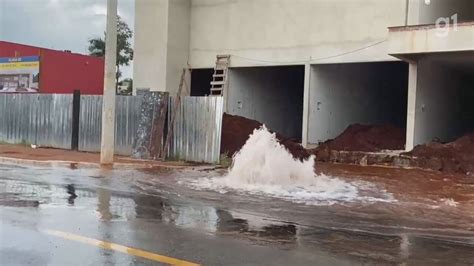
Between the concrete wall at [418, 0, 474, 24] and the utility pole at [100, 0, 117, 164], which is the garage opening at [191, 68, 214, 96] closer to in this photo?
the concrete wall at [418, 0, 474, 24]

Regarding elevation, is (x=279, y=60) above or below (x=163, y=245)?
above

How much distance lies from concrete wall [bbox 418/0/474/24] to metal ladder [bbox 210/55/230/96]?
9.81 meters

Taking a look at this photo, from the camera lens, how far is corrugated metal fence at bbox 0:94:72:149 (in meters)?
21.4

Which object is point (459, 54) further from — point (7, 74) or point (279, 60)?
point (7, 74)

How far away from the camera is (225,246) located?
6.69m

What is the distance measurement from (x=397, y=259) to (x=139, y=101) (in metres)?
13.8

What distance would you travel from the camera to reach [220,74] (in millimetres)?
28734

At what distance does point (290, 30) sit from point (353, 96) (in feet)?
17.5

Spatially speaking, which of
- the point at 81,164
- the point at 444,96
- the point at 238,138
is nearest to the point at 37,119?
the point at 81,164

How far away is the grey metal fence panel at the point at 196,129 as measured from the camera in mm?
17453

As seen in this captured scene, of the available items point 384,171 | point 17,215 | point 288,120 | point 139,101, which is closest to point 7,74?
point 288,120

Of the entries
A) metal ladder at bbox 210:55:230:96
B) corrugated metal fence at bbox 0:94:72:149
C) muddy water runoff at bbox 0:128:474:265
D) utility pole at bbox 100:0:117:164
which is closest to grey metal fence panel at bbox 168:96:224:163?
muddy water runoff at bbox 0:128:474:265

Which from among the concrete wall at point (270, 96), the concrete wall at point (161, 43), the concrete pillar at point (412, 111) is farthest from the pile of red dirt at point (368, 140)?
the concrete wall at point (161, 43)

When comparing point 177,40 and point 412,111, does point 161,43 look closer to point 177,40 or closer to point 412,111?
point 177,40
